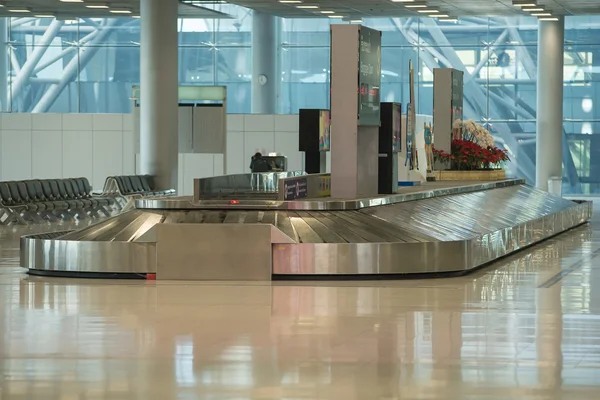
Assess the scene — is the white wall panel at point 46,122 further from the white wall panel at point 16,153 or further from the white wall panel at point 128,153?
the white wall panel at point 128,153

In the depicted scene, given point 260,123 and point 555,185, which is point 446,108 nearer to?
point 260,123

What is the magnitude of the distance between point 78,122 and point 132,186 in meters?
5.08

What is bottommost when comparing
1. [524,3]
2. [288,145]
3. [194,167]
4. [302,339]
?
[302,339]

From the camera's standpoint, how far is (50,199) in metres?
20.3

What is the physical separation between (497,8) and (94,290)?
21220 millimetres

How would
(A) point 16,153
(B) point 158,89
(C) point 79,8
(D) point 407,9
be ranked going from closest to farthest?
(B) point 158,89, (A) point 16,153, (C) point 79,8, (D) point 407,9

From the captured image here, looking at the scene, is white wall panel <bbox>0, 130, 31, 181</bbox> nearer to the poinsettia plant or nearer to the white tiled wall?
the white tiled wall

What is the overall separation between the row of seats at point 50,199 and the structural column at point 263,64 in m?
14.6

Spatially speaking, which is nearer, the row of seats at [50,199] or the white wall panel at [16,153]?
the row of seats at [50,199]

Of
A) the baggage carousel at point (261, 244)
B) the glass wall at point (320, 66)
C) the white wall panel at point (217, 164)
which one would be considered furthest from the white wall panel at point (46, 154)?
the baggage carousel at point (261, 244)

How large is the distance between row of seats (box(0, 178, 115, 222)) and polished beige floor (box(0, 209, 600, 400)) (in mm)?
8031

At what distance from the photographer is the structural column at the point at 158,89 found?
23.4 metres

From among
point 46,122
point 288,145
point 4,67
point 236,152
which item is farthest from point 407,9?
point 4,67

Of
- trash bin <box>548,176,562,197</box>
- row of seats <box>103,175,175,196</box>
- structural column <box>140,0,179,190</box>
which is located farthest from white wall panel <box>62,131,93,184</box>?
trash bin <box>548,176,562,197</box>
